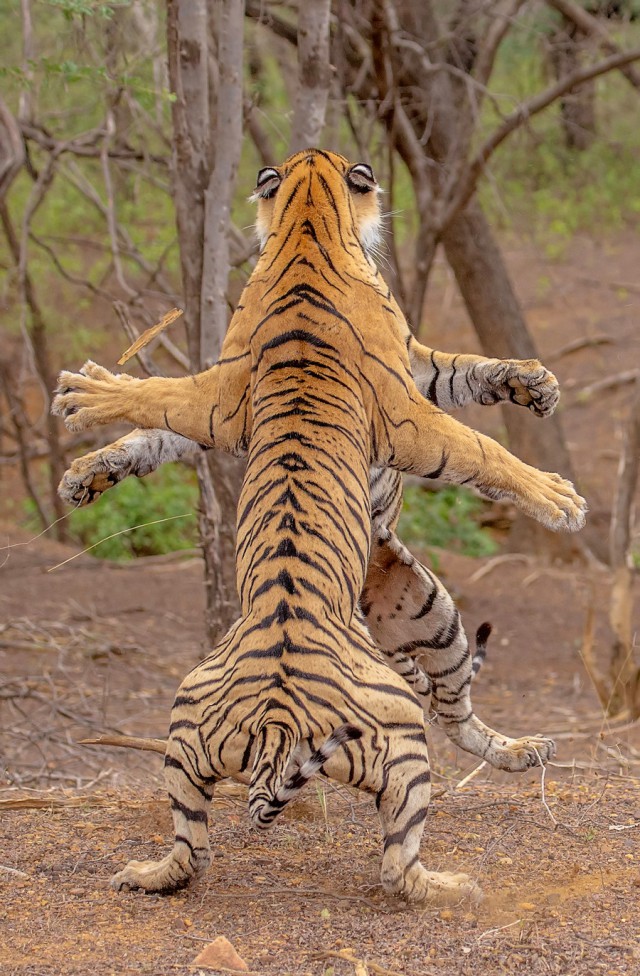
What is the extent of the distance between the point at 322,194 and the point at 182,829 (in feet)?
6.22

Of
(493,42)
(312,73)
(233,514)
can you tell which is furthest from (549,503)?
(493,42)

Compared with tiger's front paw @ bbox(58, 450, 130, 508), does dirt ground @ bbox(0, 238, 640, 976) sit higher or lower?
lower

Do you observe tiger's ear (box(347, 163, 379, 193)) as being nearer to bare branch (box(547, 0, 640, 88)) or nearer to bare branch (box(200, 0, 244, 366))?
bare branch (box(200, 0, 244, 366))

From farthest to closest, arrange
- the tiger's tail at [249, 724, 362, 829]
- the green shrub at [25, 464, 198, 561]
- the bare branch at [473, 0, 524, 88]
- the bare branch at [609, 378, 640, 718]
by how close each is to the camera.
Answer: the green shrub at [25, 464, 198, 561] → the bare branch at [473, 0, 524, 88] → the bare branch at [609, 378, 640, 718] → the tiger's tail at [249, 724, 362, 829]

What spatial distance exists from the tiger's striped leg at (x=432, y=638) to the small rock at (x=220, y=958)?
4.88ft

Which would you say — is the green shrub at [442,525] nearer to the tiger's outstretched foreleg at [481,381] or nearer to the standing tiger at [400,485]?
the standing tiger at [400,485]

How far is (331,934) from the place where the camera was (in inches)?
121

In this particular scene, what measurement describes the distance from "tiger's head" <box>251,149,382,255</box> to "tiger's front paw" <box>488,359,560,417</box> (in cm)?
59

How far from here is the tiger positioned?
296 cm

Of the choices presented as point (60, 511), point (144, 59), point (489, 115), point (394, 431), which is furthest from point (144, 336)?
point (489, 115)

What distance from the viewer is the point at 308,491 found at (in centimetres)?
319

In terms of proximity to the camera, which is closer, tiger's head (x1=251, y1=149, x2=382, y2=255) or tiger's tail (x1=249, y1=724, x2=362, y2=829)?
tiger's tail (x1=249, y1=724, x2=362, y2=829)

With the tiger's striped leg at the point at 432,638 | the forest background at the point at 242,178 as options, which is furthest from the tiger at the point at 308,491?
the tiger's striped leg at the point at 432,638

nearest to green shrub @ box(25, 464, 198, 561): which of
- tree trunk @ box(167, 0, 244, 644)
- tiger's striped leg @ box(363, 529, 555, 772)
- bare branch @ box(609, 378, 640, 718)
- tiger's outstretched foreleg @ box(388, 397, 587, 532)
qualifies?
bare branch @ box(609, 378, 640, 718)
